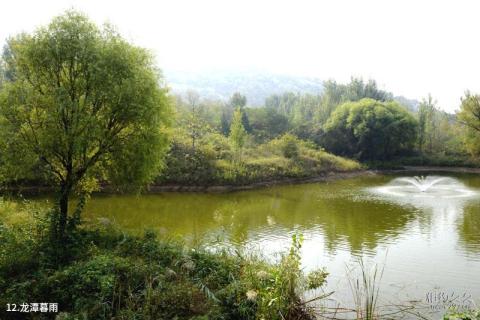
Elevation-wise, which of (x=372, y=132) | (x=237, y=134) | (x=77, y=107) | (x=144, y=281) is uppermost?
(x=372, y=132)

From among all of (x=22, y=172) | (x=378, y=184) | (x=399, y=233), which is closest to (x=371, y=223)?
(x=399, y=233)

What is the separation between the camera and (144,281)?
10062 mm

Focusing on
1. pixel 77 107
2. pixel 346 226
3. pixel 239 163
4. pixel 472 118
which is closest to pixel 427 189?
pixel 239 163

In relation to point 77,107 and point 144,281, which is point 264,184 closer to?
point 77,107

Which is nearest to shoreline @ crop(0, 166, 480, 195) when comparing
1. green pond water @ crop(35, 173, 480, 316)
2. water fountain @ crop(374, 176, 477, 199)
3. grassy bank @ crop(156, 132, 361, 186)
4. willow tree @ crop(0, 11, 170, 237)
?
grassy bank @ crop(156, 132, 361, 186)

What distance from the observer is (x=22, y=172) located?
42.0 feet

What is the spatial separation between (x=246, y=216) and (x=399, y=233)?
8783 mm

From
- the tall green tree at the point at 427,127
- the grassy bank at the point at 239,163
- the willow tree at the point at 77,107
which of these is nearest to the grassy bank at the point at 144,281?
the willow tree at the point at 77,107

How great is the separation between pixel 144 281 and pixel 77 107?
6059mm

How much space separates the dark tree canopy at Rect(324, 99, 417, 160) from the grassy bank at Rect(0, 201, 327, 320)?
1985 inches

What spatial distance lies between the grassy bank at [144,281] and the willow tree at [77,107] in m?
1.41

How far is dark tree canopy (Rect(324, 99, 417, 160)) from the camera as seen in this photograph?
58.9m

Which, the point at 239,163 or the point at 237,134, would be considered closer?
the point at 237,134

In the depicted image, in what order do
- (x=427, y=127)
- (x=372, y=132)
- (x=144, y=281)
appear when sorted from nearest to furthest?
(x=144, y=281) < (x=372, y=132) < (x=427, y=127)
